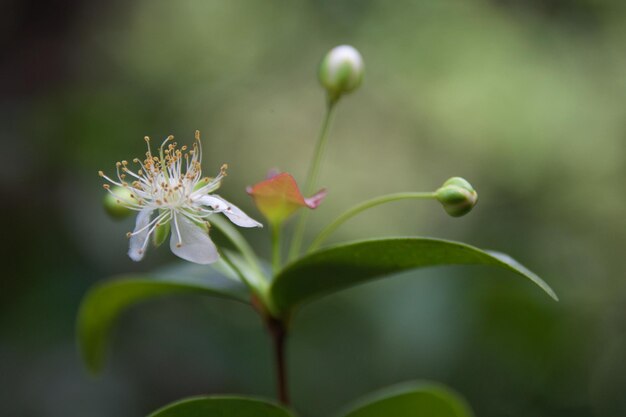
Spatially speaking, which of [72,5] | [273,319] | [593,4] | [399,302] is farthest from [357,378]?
[593,4]

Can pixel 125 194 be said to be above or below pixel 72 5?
below

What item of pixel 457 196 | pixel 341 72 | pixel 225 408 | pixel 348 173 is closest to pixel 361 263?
pixel 457 196

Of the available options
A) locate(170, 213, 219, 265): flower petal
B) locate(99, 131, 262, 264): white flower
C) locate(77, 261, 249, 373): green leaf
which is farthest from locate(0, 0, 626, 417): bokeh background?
locate(170, 213, 219, 265): flower petal

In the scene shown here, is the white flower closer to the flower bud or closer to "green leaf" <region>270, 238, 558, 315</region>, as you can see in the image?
"green leaf" <region>270, 238, 558, 315</region>

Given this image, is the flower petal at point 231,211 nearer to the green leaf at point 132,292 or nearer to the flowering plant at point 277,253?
the flowering plant at point 277,253

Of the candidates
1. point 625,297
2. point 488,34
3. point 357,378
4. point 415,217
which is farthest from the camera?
→ point 488,34

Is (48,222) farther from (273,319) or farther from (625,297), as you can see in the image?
(625,297)
